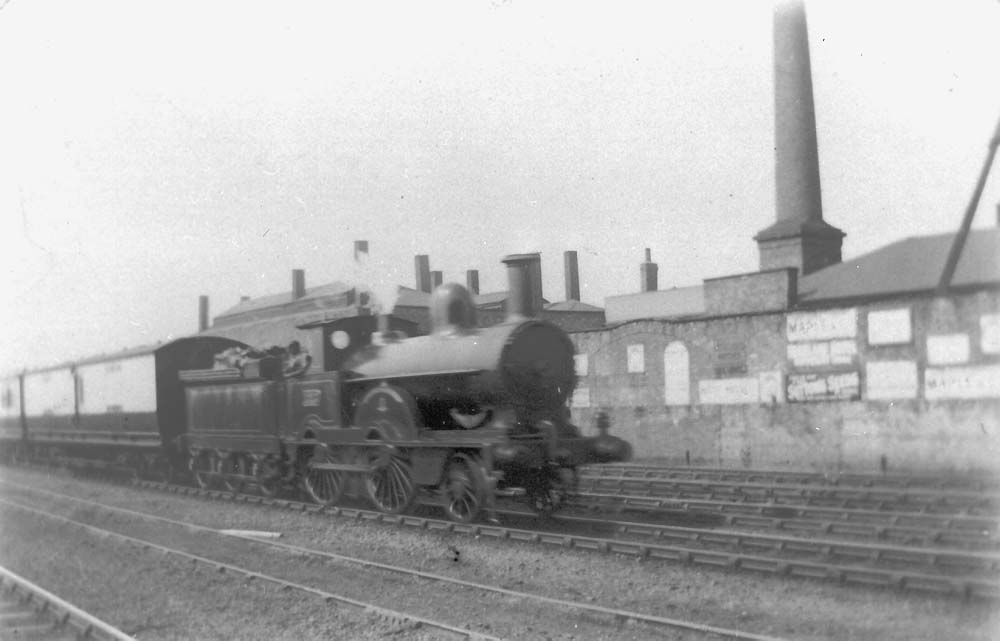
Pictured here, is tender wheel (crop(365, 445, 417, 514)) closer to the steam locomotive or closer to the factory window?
the steam locomotive

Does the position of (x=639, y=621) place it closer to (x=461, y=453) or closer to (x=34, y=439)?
(x=461, y=453)

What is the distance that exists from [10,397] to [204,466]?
41.7 ft

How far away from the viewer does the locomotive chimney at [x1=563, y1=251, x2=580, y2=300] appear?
3870 cm

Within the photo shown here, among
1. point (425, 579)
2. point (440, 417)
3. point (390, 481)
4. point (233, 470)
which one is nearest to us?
point (425, 579)

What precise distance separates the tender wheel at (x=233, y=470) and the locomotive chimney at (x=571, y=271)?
79.5 ft

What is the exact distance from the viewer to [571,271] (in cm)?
3912

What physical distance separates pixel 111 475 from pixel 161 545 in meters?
10.9

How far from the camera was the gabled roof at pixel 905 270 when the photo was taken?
15438mm

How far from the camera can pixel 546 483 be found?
36.0 feet

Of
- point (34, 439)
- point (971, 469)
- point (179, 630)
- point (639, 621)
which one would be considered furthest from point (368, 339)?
point (34, 439)

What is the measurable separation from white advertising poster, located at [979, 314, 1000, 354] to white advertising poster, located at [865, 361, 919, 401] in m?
1.34

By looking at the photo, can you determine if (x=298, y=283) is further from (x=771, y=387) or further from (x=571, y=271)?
(x=771, y=387)

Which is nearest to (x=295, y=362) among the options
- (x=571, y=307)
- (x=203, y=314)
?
(x=203, y=314)

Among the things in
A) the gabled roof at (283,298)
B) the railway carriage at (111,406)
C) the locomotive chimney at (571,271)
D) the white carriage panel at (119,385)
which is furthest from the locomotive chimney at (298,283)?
the white carriage panel at (119,385)
